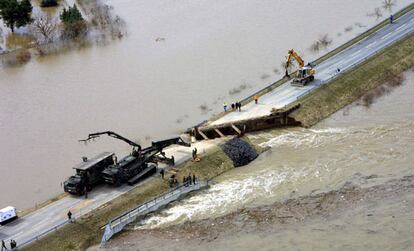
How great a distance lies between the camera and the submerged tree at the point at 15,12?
7459cm

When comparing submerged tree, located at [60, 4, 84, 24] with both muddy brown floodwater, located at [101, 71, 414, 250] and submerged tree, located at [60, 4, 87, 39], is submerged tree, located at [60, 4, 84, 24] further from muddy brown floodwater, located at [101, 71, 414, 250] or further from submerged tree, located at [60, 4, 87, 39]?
muddy brown floodwater, located at [101, 71, 414, 250]

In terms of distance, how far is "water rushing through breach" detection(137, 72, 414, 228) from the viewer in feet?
110

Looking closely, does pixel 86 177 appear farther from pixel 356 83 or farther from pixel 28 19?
pixel 28 19

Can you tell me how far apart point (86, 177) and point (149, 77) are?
23.7m

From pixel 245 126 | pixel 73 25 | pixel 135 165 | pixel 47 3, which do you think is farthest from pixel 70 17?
pixel 135 165

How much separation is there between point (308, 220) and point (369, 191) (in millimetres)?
4759

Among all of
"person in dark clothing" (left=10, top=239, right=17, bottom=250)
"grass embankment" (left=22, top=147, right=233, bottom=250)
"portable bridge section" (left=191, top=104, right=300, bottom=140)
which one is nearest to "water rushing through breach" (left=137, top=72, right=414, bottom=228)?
"portable bridge section" (left=191, top=104, right=300, bottom=140)

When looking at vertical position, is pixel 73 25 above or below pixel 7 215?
above

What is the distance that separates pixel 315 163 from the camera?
37.4m

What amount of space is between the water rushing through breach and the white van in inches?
289

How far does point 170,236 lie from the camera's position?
3069cm

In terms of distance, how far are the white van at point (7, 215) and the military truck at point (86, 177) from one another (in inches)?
140

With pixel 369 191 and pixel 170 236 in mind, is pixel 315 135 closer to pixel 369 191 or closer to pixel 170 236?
pixel 369 191

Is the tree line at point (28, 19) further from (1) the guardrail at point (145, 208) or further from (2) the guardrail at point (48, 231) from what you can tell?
(2) the guardrail at point (48, 231)
